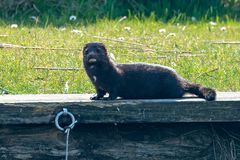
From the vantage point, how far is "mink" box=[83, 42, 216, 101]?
16.6 feet

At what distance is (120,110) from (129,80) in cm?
55

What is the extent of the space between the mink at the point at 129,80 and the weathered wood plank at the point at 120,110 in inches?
9.2

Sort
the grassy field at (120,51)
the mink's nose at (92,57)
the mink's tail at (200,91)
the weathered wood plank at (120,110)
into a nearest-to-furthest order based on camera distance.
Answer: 1. the weathered wood plank at (120,110)
2. the mink's tail at (200,91)
3. the mink's nose at (92,57)
4. the grassy field at (120,51)

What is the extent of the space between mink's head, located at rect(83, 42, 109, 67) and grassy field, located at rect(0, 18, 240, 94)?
90 centimetres

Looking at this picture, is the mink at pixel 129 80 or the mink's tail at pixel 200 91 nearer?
the mink's tail at pixel 200 91

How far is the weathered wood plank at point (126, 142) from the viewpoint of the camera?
190 inches

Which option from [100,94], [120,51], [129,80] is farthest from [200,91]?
[120,51]

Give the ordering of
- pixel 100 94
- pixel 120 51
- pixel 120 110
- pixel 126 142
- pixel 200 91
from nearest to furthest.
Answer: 1. pixel 120 110
2. pixel 126 142
3. pixel 200 91
4. pixel 100 94
5. pixel 120 51

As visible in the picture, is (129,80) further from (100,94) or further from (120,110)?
(120,110)

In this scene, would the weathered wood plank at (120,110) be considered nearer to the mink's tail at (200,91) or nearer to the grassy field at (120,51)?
the mink's tail at (200,91)

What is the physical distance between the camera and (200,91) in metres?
5.00

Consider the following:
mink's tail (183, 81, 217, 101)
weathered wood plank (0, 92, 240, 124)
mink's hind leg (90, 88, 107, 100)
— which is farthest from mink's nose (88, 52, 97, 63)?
mink's tail (183, 81, 217, 101)

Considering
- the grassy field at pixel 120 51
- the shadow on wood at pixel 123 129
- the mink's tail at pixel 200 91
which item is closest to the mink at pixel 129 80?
the mink's tail at pixel 200 91

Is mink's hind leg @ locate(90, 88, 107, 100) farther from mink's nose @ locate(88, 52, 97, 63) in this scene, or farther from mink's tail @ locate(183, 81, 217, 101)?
mink's tail @ locate(183, 81, 217, 101)
